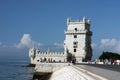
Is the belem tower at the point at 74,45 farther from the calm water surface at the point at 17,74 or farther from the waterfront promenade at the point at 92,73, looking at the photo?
the waterfront promenade at the point at 92,73

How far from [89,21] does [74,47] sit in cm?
1092

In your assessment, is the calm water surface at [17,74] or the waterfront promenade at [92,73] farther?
the calm water surface at [17,74]

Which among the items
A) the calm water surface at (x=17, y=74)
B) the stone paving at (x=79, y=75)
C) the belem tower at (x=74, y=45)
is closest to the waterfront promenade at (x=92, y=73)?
the stone paving at (x=79, y=75)

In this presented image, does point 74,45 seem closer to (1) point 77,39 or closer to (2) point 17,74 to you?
(1) point 77,39

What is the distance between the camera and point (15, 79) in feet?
235

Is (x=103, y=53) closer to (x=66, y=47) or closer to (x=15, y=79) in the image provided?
(x=66, y=47)

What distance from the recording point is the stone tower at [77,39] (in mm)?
110625

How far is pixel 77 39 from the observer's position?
367 ft

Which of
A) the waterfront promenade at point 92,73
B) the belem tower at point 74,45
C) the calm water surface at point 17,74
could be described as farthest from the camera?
the belem tower at point 74,45

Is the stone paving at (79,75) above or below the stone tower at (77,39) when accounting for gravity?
below

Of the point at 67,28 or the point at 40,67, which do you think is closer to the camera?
the point at 40,67

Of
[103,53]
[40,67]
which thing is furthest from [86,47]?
[40,67]

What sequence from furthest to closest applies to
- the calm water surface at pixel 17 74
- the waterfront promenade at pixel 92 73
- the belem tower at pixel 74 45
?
the belem tower at pixel 74 45 → the calm water surface at pixel 17 74 → the waterfront promenade at pixel 92 73

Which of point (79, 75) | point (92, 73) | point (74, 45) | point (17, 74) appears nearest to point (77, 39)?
point (74, 45)
